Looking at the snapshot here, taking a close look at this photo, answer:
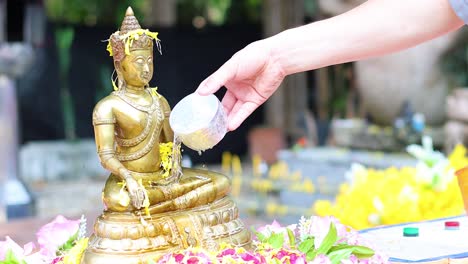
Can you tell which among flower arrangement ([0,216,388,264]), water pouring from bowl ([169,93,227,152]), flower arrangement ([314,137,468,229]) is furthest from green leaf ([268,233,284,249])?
flower arrangement ([314,137,468,229])

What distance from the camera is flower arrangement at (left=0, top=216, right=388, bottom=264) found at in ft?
4.25

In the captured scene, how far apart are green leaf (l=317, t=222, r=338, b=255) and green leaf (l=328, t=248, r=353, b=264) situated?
0.01 metres

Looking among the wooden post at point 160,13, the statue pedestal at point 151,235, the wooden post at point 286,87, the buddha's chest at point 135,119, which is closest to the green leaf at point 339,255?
the statue pedestal at point 151,235

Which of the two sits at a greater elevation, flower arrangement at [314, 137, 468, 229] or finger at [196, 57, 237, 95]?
finger at [196, 57, 237, 95]

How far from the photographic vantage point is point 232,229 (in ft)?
4.98

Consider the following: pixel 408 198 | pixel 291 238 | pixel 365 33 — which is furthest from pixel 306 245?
pixel 408 198

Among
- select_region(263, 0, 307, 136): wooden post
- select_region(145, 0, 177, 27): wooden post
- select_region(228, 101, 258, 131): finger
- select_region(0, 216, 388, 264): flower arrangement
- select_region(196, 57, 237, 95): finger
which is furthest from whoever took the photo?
select_region(145, 0, 177, 27): wooden post

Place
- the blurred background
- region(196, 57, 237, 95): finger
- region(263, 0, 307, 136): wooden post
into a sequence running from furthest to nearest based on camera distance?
region(263, 0, 307, 136): wooden post
the blurred background
region(196, 57, 237, 95): finger

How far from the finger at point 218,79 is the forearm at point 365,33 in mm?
99

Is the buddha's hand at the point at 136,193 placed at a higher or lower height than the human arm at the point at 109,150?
lower

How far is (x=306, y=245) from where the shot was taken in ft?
4.66

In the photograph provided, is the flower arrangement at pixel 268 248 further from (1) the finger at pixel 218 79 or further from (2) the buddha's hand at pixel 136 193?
(1) the finger at pixel 218 79

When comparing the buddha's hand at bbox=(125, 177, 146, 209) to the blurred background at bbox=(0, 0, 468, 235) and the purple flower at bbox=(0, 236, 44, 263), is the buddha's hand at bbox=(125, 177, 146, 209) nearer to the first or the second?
the purple flower at bbox=(0, 236, 44, 263)

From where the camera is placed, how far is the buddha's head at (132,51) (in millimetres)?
1516
